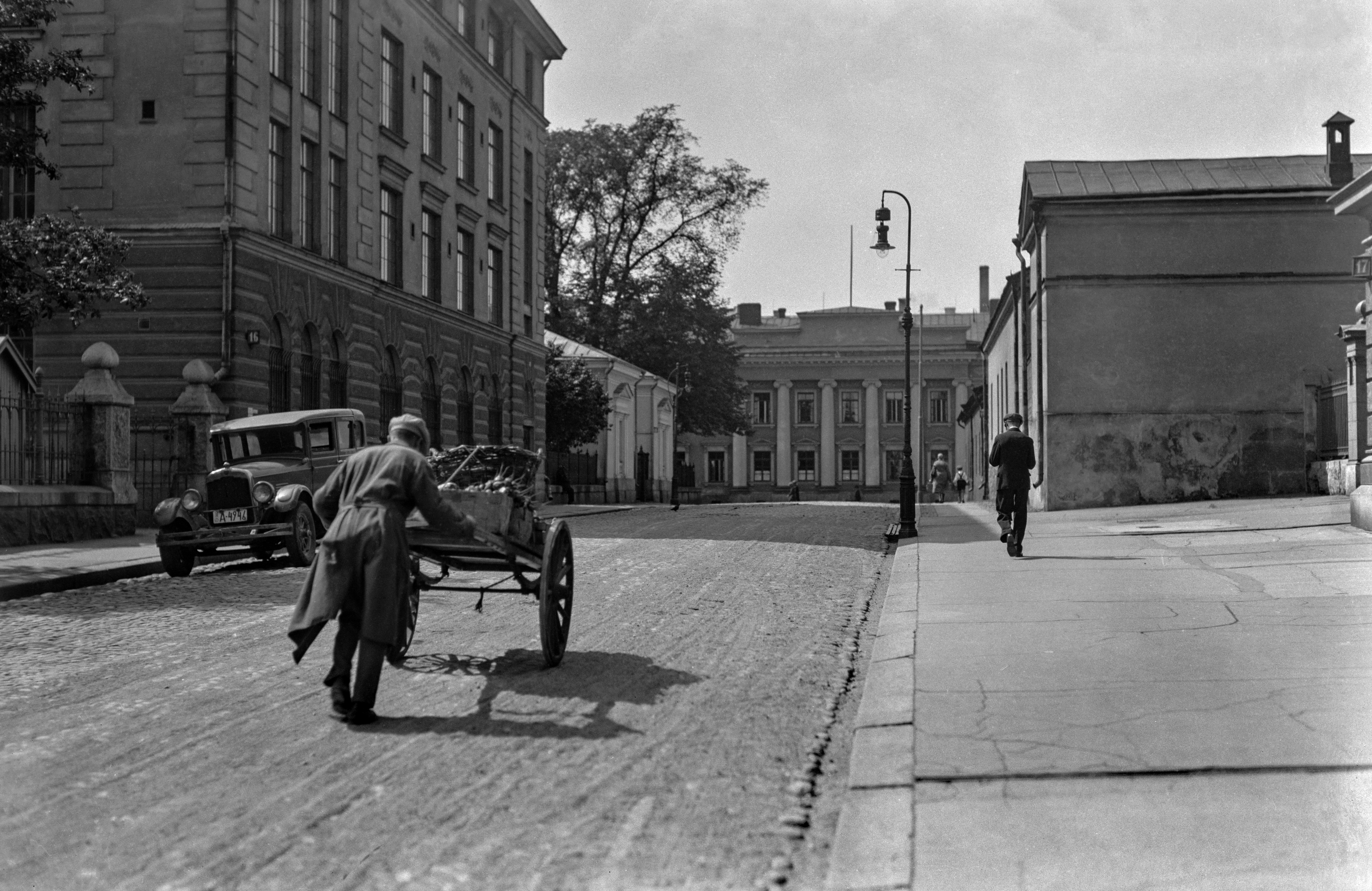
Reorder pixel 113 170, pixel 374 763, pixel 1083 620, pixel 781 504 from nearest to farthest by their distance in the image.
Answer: pixel 374 763
pixel 1083 620
pixel 113 170
pixel 781 504

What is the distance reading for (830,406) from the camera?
8588 cm

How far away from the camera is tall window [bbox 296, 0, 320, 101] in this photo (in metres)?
28.2

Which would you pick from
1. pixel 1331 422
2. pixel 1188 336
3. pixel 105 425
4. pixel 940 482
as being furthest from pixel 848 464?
pixel 105 425

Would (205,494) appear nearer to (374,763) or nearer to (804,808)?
(374,763)

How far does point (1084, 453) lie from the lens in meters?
27.6

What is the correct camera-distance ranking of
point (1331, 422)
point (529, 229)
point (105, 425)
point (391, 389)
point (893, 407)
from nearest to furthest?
point (105, 425)
point (1331, 422)
point (391, 389)
point (529, 229)
point (893, 407)

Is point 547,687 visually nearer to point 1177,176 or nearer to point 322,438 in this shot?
point 322,438

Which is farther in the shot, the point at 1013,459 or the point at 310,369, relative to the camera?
the point at 310,369

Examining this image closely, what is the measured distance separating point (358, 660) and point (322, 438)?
37.2ft

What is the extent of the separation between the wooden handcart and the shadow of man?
0.18 meters

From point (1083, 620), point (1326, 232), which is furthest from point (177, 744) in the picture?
point (1326, 232)

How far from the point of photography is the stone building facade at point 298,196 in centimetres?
2448

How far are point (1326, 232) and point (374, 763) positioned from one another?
87.1 feet

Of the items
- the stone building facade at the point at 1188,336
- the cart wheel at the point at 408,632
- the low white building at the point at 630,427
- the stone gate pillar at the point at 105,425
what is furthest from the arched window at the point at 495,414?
the cart wheel at the point at 408,632
